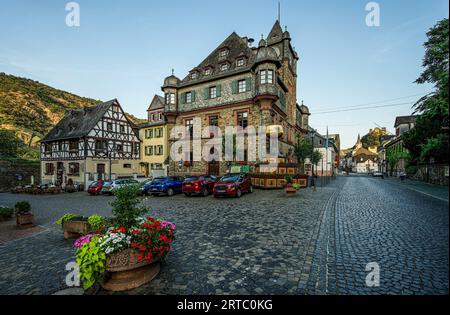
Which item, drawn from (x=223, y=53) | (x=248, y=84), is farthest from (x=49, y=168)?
(x=248, y=84)

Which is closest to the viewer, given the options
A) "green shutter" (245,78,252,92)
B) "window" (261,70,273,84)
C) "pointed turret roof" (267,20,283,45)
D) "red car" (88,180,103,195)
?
"red car" (88,180,103,195)

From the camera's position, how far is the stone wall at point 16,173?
1216 inches

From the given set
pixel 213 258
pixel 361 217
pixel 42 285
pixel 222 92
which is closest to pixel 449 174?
pixel 213 258

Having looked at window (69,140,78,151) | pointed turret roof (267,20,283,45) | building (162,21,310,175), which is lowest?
window (69,140,78,151)

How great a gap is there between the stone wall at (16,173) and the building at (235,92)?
24.4 meters

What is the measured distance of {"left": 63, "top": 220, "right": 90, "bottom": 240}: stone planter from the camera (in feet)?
21.1

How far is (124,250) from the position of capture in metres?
3.65

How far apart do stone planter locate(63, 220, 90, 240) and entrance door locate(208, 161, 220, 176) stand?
1947 cm

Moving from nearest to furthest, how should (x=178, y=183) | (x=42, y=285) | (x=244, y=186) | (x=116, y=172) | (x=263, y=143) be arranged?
(x=42, y=285)
(x=244, y=186)
(x=178, y=183)
(x=263, y=143)
(x=116, y=172)

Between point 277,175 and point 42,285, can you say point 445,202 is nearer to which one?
point 42,285

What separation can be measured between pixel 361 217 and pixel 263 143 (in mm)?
15554

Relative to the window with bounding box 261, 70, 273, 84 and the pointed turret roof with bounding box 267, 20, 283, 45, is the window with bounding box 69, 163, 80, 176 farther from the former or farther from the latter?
the pointed turret roof with bounding box 267, 20, 283, 45

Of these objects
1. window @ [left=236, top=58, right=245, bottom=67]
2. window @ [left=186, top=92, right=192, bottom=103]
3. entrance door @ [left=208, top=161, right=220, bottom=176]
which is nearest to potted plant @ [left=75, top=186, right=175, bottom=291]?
entrance door @ [left=208, top=161, right=220, bottom=176]

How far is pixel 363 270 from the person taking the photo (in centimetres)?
405
